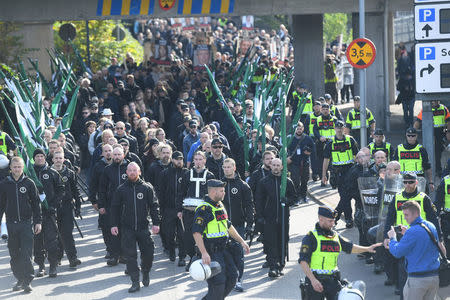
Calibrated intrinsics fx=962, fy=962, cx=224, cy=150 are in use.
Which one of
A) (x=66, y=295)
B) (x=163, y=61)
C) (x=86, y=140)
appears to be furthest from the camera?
(x=163, y=61)

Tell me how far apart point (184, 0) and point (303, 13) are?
3443 mm

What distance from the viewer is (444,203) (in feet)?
42.6

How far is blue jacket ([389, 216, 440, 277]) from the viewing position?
33.3 feet

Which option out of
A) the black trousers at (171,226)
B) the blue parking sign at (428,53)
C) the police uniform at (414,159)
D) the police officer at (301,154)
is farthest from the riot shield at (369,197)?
the police officer at (301,154)

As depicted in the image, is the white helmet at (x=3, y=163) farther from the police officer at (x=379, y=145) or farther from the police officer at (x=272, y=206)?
the police officer at (x=379, y=145)

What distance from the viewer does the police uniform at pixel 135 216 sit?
13.2 m

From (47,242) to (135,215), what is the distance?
1.65m

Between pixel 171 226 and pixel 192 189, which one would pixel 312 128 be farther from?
pixel 192 189

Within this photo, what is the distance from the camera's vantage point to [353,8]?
1064 inches

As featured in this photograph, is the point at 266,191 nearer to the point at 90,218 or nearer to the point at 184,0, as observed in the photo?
the point at 90,218

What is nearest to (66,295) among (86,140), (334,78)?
(86,140)

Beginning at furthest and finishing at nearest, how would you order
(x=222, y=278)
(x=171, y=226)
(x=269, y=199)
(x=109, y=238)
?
1. (x=171, y=226)
2. (x=109, y=238)
3. (x=269, y=199)
4. (x=222, y=278)

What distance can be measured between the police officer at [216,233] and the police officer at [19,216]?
3169 mm

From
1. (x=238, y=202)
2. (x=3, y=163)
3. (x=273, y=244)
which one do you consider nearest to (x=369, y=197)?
(x=273, y=244)
